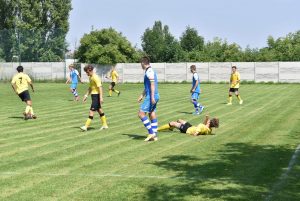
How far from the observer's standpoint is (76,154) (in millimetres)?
11406

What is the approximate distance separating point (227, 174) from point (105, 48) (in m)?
54.8

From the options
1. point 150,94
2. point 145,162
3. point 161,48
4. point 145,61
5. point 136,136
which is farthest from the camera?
point 161,48

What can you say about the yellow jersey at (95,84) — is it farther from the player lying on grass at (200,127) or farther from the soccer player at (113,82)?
the soccer player at (113,82)

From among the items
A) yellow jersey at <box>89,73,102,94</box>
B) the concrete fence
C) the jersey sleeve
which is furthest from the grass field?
the concrete fence

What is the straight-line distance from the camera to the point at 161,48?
73.6 m

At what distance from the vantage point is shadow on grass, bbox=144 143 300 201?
7.79 meters

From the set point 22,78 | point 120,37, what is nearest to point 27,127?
point 22,78

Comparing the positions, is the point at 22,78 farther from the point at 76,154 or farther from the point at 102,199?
the point at 102,199

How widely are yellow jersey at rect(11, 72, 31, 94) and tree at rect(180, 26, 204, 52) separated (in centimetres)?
6356

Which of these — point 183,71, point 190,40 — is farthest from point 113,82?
point 190,40

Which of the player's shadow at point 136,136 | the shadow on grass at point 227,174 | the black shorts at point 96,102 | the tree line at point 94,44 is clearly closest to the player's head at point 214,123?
the player's shadow at point 136,136

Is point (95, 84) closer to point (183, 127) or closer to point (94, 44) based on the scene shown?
point (183, 127)

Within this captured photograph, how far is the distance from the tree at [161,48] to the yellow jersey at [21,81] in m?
51.4

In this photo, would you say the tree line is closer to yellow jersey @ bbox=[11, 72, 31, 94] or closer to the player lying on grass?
yellow jersey @ bbox=[11, 72, 31, 94]
